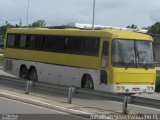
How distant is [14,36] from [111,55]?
34.7 ft

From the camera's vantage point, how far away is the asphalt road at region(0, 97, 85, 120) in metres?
13.7

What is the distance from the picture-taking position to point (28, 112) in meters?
14.8

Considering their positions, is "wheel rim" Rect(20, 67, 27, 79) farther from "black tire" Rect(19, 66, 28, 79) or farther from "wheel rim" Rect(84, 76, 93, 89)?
"wheel rim" Rect(84, 76, 93, 89)

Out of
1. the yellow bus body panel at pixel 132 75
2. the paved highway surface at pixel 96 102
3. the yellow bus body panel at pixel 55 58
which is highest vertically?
the yellow bus body panel at pixel 55 58

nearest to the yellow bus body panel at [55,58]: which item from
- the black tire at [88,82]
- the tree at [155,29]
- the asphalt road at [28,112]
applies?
the black tire at [88,82]

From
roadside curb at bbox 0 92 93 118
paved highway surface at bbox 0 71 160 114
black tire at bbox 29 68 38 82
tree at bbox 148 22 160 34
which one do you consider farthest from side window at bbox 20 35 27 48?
tree at bbox 148 22 160 34

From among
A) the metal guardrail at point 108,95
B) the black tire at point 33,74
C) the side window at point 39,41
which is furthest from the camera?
the black tire at point 33,74

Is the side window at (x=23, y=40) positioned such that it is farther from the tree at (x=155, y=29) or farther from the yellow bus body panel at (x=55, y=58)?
the tree at (x=155, y=29)

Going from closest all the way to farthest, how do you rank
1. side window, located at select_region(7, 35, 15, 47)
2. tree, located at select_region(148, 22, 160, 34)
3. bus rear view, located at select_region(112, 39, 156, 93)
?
1. bus rear view, located at select_region(112, 39, 156, 93)
2. side window, located at select_region(7, 35, 15, 47)
3. tree, located at select_region(148, 22, 160, 34)

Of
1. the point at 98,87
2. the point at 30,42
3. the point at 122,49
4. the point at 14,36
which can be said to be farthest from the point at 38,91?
the point at 14,36

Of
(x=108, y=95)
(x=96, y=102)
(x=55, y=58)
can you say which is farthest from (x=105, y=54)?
(x=108, y=95)

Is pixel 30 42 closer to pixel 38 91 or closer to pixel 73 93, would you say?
pixel 38 91

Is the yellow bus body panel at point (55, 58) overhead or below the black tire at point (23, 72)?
overhead

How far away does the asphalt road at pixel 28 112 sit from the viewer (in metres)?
13.7
